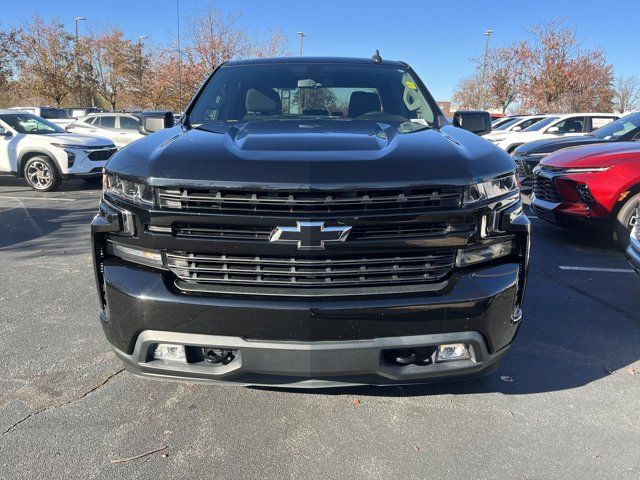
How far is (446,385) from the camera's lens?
9.85 ft

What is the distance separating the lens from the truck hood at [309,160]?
211 centimetres

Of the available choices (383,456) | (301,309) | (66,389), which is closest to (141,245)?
(301,309)

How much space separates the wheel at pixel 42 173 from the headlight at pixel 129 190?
9.26 metres

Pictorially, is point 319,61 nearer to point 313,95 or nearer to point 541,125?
point 313,95

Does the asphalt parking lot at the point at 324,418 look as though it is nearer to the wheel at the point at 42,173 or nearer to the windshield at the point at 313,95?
the windshield at the point at 313,95

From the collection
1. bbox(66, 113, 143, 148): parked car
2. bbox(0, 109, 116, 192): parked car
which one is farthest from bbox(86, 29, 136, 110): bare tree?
bbox(0, 109, 116, 192): parked car

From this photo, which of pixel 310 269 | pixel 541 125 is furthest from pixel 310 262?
pixel 541 125

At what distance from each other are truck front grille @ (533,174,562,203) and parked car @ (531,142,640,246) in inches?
0.5

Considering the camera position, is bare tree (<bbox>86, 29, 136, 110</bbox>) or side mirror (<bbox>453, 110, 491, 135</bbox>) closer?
side mirror (<bbox>453, 110, 491, 135</bbox>)

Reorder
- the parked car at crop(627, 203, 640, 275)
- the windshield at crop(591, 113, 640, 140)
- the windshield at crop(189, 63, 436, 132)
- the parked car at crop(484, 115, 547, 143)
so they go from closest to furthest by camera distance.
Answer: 1. the windshield at crop(189, 63, 436, 132)
2. the parked car at crop(627, 203, 640, 275)
3. the windshield at crop(591, 113, 640, 140)
4. the parked car at crop(484, 115, 547, 143)

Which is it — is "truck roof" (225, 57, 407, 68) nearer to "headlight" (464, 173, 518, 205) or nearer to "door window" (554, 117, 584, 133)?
"headlight" (464, 173, 518, 205)

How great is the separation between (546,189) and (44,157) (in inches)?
376

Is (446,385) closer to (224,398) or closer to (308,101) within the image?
(224,398)

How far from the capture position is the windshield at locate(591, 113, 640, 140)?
797 cm
